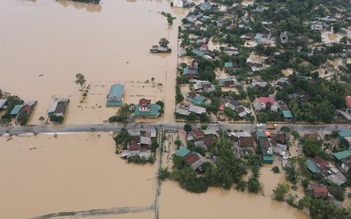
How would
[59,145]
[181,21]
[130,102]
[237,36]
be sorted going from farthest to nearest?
[181,21] → [237,36] → [130,102] → [59,145]

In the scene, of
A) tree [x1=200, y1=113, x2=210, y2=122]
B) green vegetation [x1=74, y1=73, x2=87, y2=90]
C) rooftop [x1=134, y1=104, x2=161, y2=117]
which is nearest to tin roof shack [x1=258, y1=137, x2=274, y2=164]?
tree [x1=200, y1=113, x2=210, y2=122]

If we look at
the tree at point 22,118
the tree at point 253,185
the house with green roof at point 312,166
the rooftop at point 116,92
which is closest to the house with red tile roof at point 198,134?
the tree at point 253,185

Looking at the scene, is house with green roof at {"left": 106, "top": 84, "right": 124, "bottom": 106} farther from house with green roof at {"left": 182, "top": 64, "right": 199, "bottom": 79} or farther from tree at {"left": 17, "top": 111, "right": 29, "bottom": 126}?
house with green roof at {"left": 182, "top": 64, "right": 199, "bottom": 79}

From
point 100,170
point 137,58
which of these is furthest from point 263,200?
point 137,58

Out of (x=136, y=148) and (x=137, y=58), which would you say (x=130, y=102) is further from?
(x=137, y=58)

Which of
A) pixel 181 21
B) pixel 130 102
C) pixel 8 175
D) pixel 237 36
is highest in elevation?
pixel 181 21

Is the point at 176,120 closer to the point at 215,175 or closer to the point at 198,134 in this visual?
the point at 198,134

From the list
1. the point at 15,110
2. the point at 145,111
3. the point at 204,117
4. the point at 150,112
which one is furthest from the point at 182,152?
the point at 15,110
